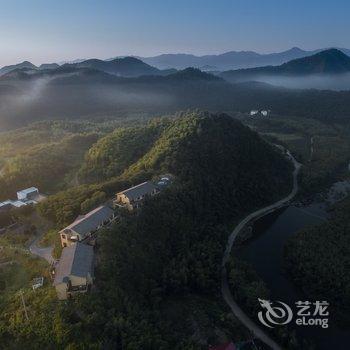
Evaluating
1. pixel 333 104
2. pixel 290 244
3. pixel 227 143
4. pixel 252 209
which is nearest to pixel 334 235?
pixel 290 244

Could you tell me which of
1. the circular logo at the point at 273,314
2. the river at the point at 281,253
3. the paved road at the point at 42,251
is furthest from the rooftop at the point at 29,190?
the circular logo at the point at 273,314

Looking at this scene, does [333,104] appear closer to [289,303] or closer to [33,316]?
[289,303]

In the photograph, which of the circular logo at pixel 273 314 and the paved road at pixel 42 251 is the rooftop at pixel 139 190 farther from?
the circular logo at pixel 273 314

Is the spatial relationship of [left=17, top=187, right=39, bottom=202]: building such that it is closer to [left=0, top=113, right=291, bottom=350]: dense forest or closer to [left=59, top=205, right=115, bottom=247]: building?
[left=0, top=113, right=291, bottom=350]: dense forest

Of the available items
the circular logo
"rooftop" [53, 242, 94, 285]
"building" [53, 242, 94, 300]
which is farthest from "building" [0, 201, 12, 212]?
the circular logo

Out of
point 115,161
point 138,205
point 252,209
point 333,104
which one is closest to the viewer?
point 138,205

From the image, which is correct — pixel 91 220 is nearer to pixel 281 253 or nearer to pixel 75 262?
pixel 75 262
